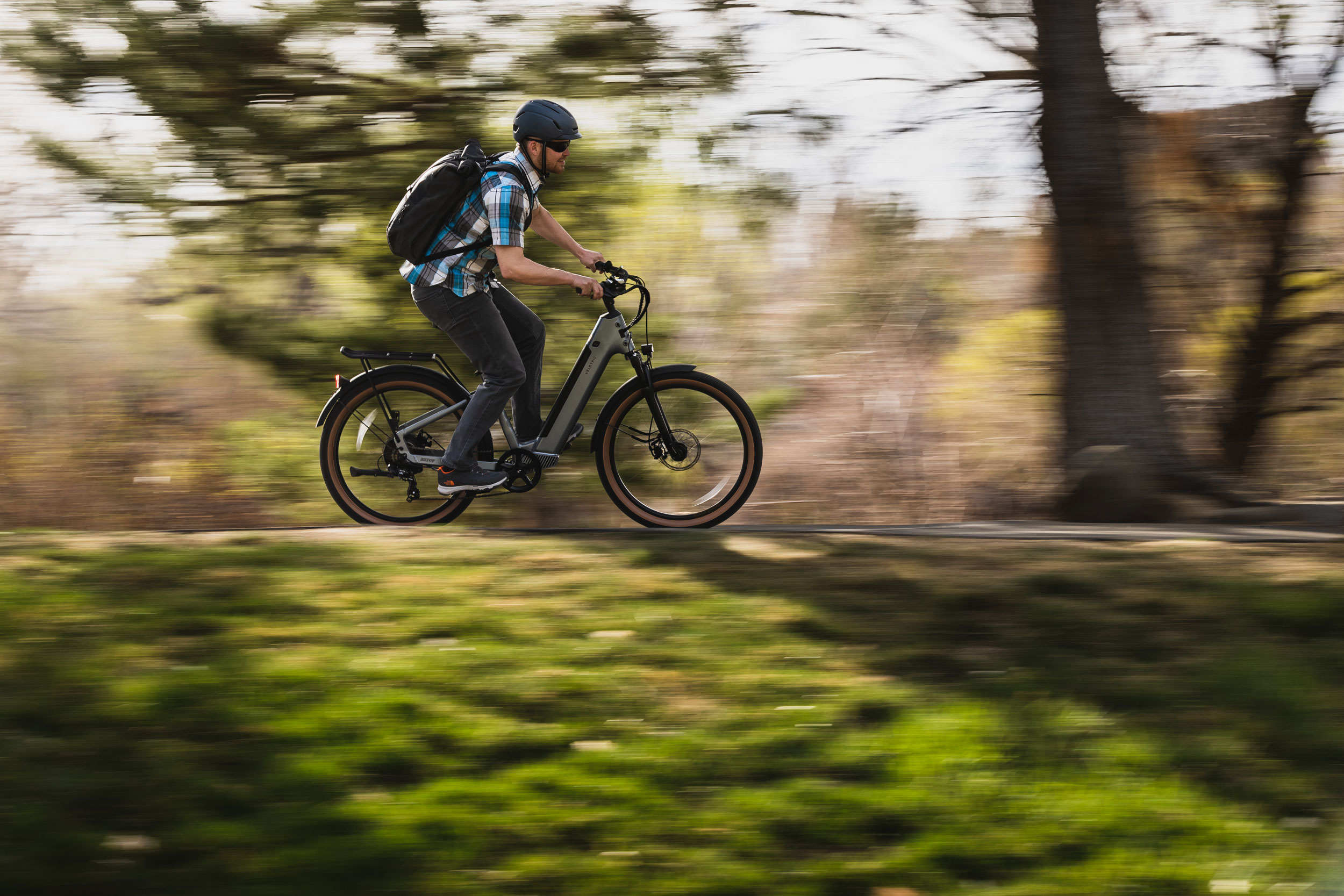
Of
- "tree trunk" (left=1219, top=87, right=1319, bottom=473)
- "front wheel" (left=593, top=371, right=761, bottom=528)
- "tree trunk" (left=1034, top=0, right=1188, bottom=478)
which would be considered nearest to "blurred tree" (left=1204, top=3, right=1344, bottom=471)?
"tree trunk" (left=1219, top=87, right=1319, bottom=473)

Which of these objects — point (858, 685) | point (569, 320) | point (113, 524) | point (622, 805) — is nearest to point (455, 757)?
point (622, 805)

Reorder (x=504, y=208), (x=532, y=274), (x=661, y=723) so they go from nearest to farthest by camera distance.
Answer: (x=661, y=723) < (x=504, y=208) < (x=532, y=274)

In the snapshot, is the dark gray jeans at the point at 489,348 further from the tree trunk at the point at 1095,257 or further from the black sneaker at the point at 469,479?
the tree trunk at the point at 1095,257

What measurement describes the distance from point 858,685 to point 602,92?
19.1 feet

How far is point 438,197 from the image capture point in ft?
18.5

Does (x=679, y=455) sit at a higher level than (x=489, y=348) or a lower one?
lower

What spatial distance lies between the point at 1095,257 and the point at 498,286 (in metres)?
4.02

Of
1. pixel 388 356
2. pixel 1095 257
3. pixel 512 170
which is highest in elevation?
pixel 512 170

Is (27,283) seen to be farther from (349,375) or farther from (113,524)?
(349,375)

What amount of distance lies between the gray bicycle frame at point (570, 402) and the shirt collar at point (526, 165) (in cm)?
83

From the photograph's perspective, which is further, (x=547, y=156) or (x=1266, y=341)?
(x=1266, y=341)

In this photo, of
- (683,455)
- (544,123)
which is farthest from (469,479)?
(544,123)

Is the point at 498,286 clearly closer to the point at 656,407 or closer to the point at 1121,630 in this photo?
the point at 656,407

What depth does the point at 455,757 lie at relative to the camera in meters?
3.54
